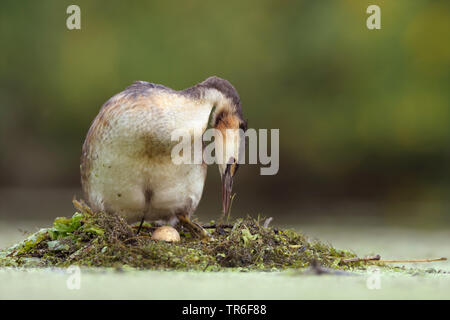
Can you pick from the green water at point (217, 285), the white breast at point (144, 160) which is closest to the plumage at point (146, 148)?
the white breast at point (144, 160)

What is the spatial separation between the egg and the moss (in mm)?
83

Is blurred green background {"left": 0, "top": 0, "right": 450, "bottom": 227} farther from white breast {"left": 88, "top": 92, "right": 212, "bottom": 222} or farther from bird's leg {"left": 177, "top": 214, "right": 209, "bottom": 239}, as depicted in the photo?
white breast {"left": 88, "top": 92, "right": 212, "bottom": 222}

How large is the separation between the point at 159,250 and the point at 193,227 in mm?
1093

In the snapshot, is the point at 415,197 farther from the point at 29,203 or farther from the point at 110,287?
the point at 110,287

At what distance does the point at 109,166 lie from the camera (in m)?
7.16

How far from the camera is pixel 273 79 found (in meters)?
16.3

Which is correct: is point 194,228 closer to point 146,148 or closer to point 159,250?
point 146,148

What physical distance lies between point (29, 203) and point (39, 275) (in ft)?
26.6

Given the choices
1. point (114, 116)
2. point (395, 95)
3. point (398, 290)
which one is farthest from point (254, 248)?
point (395, 95)

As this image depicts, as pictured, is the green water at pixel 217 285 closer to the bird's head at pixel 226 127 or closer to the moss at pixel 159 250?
the moss at pixel 159 250

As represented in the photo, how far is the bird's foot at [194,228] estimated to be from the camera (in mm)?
7107

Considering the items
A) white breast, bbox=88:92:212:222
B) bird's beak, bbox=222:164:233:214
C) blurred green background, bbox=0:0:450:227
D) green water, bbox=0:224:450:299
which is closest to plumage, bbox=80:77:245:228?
white breast, bbox=88:92:212:222

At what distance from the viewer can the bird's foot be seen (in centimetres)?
711

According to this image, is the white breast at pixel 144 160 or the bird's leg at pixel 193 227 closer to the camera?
the white breast at pixel 144 160
